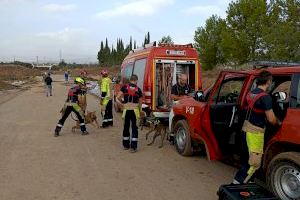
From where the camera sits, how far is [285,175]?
17.9 ft

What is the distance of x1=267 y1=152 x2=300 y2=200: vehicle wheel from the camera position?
529 cm

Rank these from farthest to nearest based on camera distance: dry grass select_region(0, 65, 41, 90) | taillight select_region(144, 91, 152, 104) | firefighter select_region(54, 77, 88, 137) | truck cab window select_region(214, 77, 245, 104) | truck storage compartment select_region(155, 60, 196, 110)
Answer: dry grass select_region(0, 65, 41, 90)
truck storage compartment select_region(155, 60, 196, 110)
taillight select_region(144, 91, 152, 104)
firefighter select_region(54, 77, 88, 137)
truck cab window select_region(214, 77, 245, 104)

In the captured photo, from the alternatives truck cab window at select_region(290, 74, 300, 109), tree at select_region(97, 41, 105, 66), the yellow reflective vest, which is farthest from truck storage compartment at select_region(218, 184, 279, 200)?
tree at select_region(97, 41, 105, 66)

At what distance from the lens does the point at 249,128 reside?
18.4 ft

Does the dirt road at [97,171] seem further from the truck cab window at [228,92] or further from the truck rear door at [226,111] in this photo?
the truck cab window at [228,92]

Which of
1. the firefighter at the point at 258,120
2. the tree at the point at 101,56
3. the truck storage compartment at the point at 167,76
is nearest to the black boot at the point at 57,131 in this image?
the truck storage compartment at the point at 167,76

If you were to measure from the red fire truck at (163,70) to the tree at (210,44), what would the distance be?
112ft

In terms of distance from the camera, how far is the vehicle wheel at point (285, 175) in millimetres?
5289

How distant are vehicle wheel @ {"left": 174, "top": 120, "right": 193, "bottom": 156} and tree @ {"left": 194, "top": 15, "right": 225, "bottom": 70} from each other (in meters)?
38.2

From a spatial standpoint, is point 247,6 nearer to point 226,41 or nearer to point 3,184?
point 226,41

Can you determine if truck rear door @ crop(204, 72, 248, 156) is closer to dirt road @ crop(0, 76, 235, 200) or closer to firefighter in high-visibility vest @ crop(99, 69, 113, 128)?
dirt road @ crop(0, 76, 235, 200)

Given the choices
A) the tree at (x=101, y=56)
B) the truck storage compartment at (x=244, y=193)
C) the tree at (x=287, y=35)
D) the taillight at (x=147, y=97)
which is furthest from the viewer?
the tree at (x=101, y=56)

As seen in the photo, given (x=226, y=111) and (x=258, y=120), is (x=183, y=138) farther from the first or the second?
(x=258, y=120)

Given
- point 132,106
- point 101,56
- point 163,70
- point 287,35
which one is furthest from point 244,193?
point 101,56
